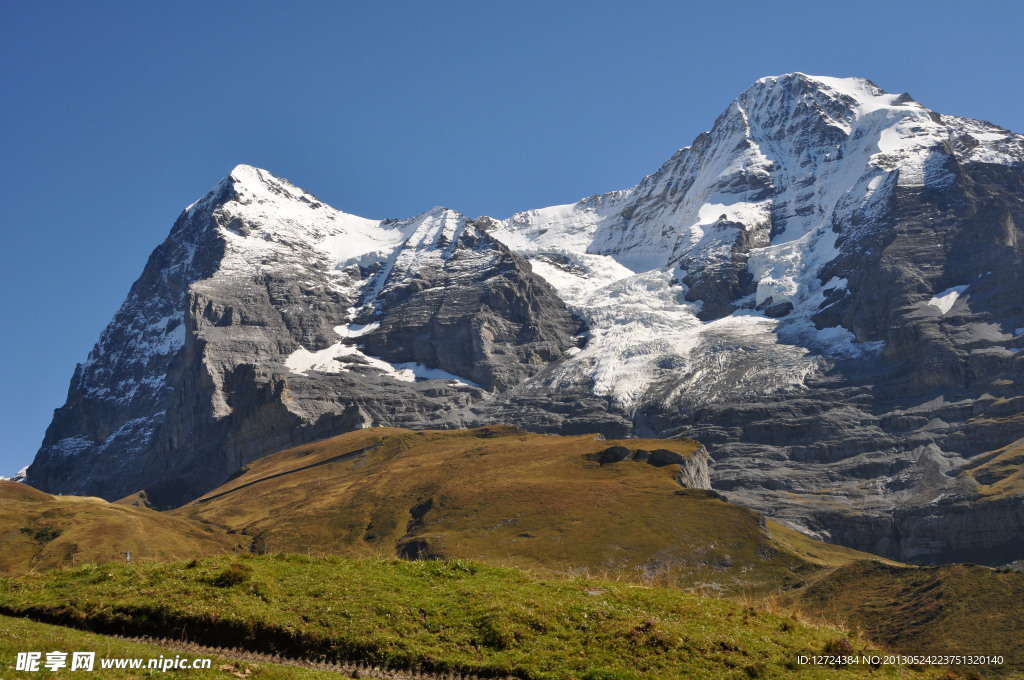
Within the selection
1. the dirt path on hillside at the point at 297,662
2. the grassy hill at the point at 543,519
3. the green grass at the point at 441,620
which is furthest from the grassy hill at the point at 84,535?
the dirt path on hillside at the point at 297,662

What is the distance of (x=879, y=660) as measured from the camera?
27766 mm

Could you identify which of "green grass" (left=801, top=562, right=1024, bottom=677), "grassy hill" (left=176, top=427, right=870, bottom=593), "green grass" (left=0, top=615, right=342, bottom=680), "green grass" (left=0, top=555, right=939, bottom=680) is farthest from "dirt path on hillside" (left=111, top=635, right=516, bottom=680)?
"grassy hill" (left=176, top=427, right=870, bottom=593)

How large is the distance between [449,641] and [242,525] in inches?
6207

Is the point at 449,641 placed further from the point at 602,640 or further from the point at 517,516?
the point at 517,516

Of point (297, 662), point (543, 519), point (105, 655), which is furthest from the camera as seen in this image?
point (543, 519)

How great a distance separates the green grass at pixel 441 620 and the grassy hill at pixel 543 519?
75.1m

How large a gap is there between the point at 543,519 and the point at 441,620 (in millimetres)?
108640

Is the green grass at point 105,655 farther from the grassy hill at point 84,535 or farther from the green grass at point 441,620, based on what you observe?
the grassy hill at point 84,535

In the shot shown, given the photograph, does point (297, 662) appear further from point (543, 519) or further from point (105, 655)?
point (543, 519)

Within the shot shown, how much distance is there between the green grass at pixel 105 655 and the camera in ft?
75.6

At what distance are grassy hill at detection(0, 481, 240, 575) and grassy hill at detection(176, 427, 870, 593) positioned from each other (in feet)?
58.0

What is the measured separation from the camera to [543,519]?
5340 inches

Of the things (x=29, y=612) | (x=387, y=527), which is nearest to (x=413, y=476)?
(x=387, y=527)

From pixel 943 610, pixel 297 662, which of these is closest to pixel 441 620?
pixel 297 662
